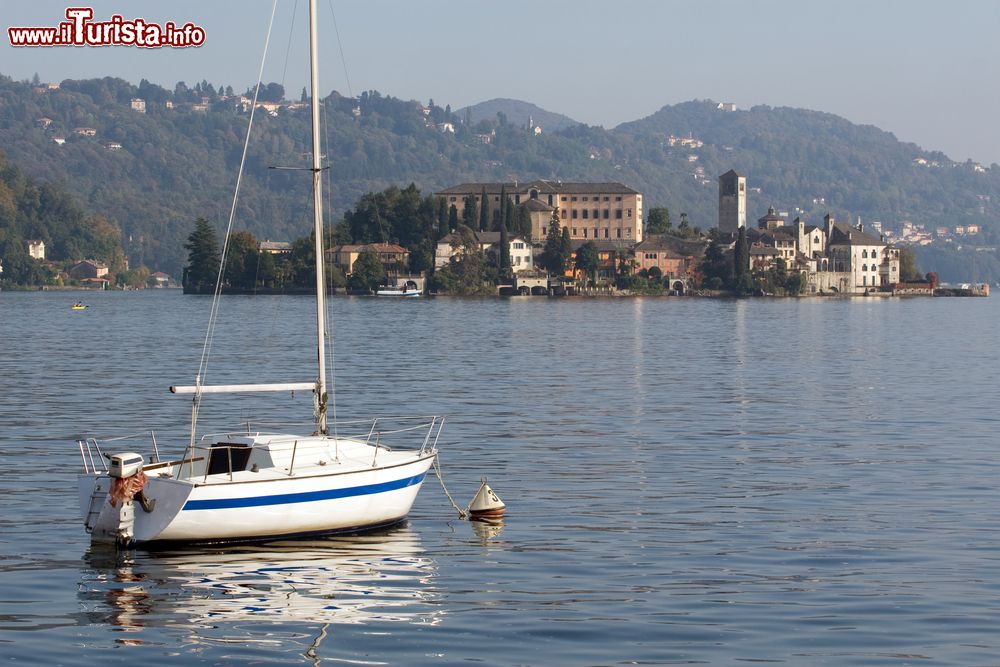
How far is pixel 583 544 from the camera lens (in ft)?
86.1

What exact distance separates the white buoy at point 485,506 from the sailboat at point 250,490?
139cm

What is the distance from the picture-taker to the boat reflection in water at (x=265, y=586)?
21250 mm

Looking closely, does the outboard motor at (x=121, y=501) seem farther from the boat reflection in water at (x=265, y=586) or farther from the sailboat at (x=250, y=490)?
the boat reflection in water at (x=265, y=586)

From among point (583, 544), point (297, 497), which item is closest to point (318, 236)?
point (297, 497)

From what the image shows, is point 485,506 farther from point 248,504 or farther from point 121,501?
point 121,501

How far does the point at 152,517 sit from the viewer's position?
24797mm

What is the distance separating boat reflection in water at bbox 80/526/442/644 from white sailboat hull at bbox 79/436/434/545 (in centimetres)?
33

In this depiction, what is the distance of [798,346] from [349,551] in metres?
73.1

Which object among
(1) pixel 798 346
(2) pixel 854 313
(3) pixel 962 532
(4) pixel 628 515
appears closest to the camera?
(3) pixel 962 532

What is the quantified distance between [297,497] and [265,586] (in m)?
2.67

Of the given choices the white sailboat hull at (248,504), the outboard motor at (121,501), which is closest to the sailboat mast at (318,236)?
the white sailboat hull at (248,504)

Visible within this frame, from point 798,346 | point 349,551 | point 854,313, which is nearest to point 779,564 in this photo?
point 349,551

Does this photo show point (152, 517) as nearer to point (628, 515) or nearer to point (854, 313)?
point (628, 515)

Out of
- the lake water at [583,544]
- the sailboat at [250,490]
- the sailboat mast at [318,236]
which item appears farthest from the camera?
the sailboat mast at [318,236]
